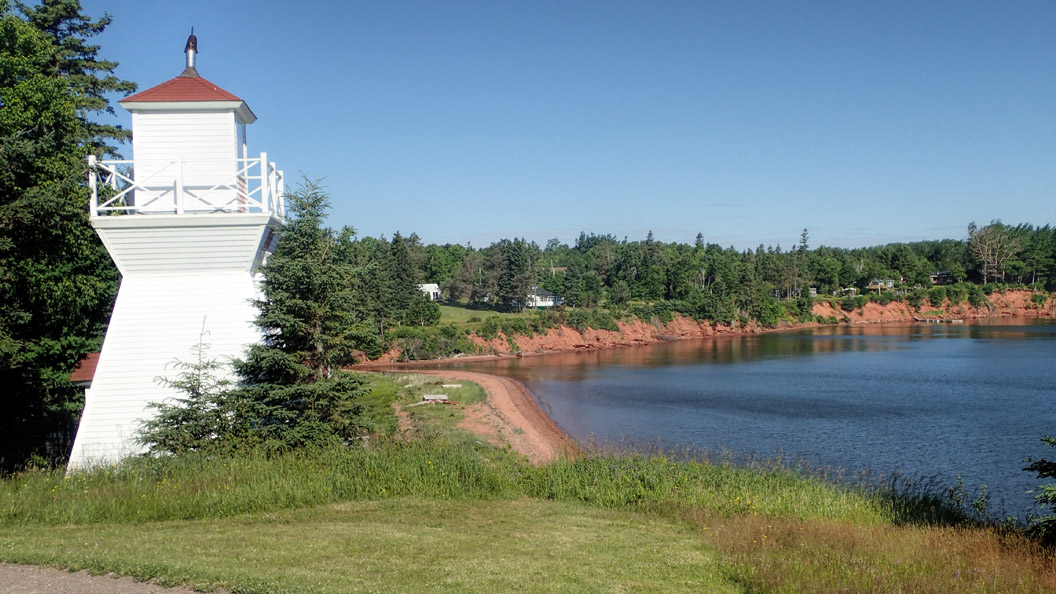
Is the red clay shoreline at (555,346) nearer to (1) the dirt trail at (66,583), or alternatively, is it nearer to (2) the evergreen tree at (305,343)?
(2) the evergreen tree at (305,343)

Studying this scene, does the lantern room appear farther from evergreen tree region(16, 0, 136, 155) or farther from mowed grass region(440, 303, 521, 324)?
mowed grass region(440, 303, 521, 324)

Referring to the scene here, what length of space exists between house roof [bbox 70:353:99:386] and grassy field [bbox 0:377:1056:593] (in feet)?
26.0

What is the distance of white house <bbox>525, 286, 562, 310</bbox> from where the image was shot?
3607 inches

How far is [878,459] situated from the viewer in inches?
874

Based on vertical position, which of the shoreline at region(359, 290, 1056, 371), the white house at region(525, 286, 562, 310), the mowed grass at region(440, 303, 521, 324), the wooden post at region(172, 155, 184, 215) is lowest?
the shoreline at region(359, 290, 1056, 371)

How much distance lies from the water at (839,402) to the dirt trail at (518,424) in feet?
3.92

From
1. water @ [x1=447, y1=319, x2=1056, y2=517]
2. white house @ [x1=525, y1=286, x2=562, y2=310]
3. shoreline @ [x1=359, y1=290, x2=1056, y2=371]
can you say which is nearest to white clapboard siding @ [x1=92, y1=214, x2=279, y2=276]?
water @ [x1=447, y1=319, x2=1056, y2=517]

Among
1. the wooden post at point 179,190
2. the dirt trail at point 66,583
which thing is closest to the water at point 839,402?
the wooden post at point 179,190

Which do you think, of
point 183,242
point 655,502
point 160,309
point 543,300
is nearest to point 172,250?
point 183,242

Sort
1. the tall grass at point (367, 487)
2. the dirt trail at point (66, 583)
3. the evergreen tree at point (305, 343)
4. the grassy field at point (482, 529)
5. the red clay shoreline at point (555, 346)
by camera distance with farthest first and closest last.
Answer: the red clay shoreline at point (555, 346) < the evergreen tree at point (305, 343) < the tall grass at point (367, 487) < the grassy field at point (482, 529) < the dirt trail at point (66, 583)

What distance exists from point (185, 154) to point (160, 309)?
2.88m

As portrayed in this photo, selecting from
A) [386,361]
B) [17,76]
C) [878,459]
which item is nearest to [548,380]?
[386,361]

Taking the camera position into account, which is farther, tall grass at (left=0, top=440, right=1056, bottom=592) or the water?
the water

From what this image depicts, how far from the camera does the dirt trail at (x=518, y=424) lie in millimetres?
22763
